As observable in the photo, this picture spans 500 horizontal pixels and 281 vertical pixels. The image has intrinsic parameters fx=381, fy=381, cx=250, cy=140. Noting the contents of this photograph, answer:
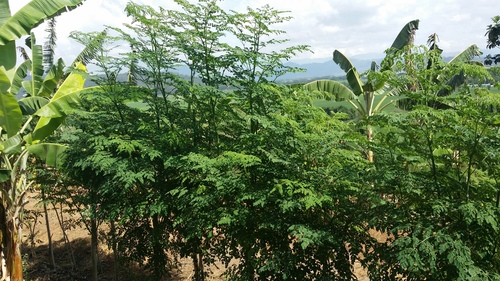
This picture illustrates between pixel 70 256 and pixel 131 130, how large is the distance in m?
6.62

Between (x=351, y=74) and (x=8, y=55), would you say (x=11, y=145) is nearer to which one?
(x=8, y=55)

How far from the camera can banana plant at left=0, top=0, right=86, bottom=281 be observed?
5.58 meters

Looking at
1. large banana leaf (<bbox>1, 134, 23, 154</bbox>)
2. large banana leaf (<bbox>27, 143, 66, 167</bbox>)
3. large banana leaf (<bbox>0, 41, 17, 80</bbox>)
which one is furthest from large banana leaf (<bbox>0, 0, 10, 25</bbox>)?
large banana leaf (<bbox>27, 143, 66, 167</bbox>)

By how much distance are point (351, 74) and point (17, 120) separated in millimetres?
7447

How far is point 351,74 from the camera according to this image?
977 centimetres

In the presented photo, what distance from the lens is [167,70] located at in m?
5.80

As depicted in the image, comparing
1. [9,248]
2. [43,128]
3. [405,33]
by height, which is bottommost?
[9,248]

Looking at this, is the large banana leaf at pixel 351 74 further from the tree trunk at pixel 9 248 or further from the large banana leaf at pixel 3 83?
the tree trunk at pixel 9 248

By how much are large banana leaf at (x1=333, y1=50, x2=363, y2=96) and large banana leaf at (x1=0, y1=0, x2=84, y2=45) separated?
21.4ft

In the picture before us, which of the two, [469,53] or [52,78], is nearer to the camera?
[52,78]

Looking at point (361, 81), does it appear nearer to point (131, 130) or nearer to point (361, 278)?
point (361, 278)

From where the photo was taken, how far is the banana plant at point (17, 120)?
558 cm

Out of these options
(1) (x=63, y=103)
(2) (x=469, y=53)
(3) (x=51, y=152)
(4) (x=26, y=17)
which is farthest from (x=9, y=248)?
(2) (x=469, y=53)

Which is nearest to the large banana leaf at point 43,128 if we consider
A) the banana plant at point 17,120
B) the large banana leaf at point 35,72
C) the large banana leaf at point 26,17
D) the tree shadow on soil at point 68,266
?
the banana plant at point 17,120
